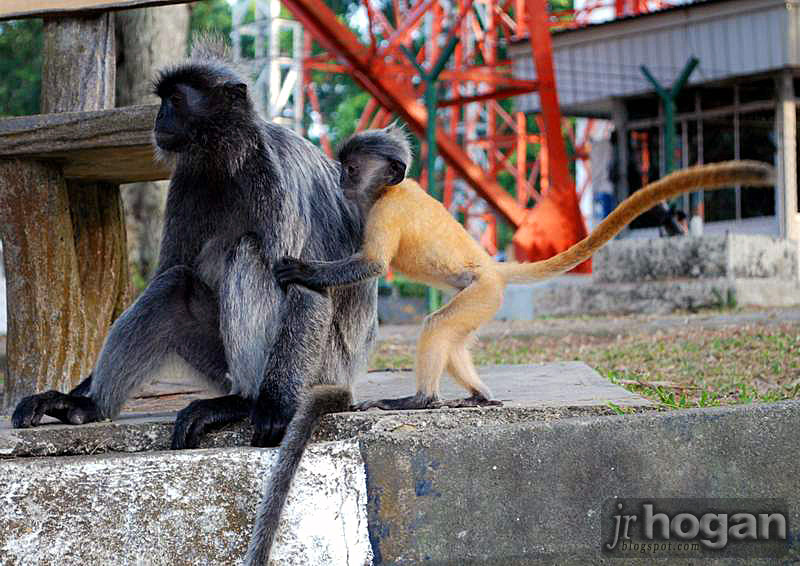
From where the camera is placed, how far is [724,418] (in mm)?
3234

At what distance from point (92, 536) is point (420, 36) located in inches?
1875

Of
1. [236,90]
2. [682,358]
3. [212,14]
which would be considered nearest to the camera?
[236,90]

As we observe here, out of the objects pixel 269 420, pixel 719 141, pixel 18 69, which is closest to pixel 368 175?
pixel 269 420

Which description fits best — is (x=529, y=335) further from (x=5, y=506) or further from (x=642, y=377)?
(x=5, y=506)

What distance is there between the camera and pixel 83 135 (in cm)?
427

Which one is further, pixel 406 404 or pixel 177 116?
pixel 177 116

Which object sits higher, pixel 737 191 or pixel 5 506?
pixel 737 191

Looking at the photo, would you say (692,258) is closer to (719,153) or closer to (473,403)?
(719,153)

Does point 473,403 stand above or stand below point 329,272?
below

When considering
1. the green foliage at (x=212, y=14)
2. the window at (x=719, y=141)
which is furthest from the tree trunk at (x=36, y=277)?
the green foliage at (x=212, y=14)

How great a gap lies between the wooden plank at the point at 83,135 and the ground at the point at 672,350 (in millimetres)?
2334

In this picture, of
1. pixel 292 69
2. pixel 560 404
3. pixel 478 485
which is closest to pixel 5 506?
pixel 478 485

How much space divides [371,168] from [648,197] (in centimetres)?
101

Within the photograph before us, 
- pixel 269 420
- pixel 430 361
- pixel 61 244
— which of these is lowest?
pixel 269 420
